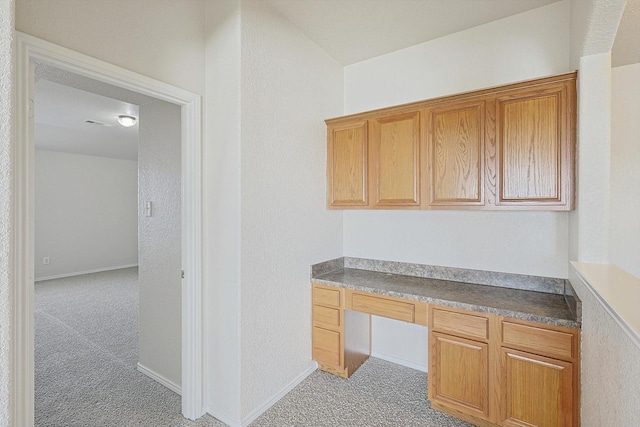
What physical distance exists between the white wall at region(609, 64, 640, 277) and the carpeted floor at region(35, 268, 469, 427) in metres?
1.80

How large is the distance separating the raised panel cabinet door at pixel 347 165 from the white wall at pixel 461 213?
33cm

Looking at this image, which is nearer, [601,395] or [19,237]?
[601,395]

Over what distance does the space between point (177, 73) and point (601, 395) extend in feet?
8.65

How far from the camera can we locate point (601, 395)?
1151mm

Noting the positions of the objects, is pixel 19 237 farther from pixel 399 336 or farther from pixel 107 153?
pixel 107 153

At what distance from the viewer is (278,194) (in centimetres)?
220

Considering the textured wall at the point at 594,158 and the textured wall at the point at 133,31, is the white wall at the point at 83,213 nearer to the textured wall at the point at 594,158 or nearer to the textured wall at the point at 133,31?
the textured wall at the point at 133,31

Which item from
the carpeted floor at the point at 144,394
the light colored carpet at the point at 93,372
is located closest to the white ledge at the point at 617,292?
the carpeted floor at the point at 144,394

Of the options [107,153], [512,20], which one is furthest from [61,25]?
[107,153]

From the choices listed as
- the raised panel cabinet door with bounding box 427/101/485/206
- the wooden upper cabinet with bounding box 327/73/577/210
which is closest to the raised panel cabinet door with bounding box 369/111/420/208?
the wooden upper cabinet with bounding box 327/73/577/210

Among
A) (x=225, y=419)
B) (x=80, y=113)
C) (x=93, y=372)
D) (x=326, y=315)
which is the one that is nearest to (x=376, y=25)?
(x=326, y=315)

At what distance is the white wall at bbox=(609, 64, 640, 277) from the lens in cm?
224

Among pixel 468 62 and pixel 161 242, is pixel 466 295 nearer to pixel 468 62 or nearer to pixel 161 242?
pixel 468 62

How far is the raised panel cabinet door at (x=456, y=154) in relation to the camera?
207 centimetres
